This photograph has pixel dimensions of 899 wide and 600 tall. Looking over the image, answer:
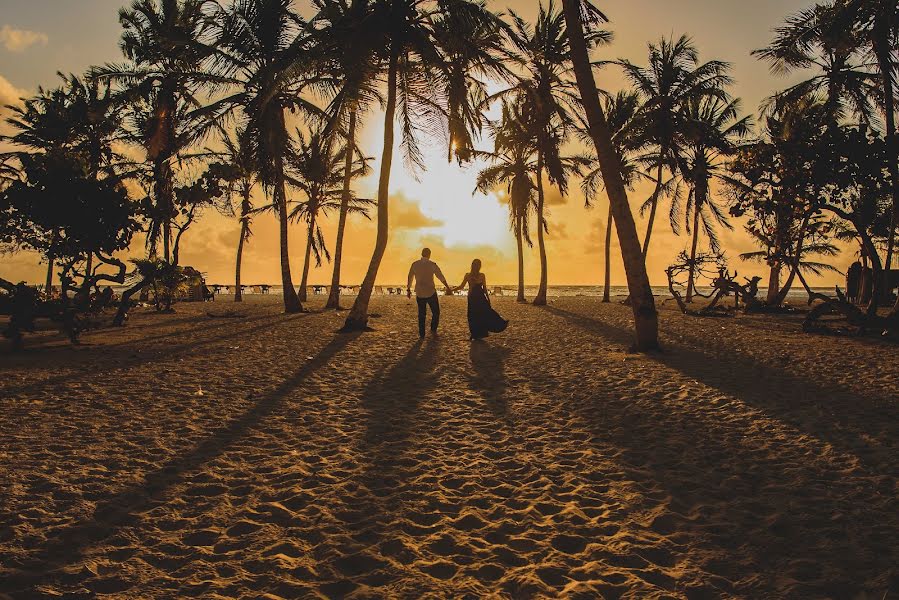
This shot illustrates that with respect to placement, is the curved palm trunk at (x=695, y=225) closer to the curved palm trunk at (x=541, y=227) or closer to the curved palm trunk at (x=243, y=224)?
the curved palm trunk at (x=541, y=227)

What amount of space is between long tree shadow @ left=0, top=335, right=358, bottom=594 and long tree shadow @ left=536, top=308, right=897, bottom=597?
3110mm

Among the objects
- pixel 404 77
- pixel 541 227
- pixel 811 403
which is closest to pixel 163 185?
pixel 404 77

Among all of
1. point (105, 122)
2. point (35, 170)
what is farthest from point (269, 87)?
point (105, 122)

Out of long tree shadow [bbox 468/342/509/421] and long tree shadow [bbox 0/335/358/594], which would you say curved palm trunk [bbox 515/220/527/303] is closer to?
long tree shadow [bbox 468/342/509/421]

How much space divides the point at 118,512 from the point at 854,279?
3301 cm

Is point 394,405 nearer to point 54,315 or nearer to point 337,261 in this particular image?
point 54,315

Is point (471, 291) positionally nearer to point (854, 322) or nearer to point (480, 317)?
point (480, 317)

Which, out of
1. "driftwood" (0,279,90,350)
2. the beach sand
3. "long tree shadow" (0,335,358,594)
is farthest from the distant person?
"driftwood" (0,279,90,350)

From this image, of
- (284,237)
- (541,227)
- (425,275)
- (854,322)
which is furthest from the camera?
(541,227)

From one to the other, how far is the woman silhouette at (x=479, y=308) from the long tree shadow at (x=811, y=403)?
4094 mm

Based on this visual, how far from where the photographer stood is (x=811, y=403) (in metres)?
6.16

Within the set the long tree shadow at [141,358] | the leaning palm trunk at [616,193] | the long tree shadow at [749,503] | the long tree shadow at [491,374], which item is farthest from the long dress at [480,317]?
the long tree shadow at [749,503]

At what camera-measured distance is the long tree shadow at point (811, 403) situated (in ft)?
15.4

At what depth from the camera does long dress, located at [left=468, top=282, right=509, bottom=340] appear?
12.3 metres
